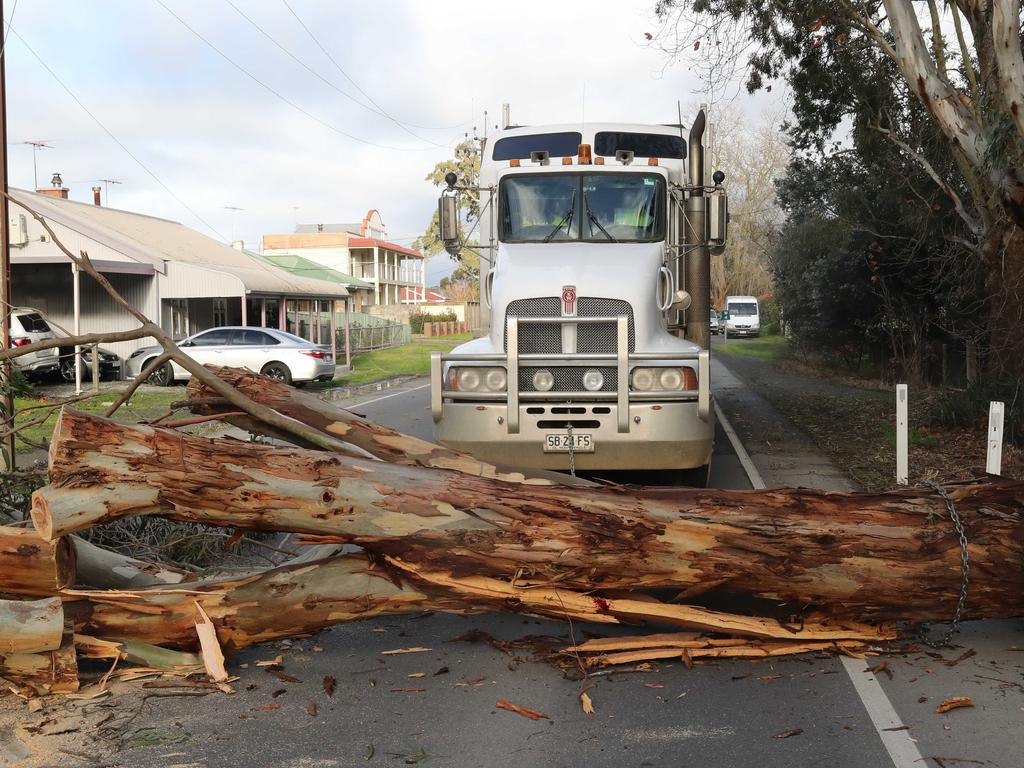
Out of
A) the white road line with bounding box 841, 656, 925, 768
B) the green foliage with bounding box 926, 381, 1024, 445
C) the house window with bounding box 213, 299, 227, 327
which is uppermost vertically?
the house window with bounding box 213, 299, 227, 327

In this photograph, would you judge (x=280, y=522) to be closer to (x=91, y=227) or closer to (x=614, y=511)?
(x=614, y=511)

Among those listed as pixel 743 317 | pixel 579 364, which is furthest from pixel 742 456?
pixel 743 317

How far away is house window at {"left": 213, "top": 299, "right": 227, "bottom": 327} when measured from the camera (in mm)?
34438

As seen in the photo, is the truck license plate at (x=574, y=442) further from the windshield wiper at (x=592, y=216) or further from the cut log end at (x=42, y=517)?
the cut log end at (x=42, y=517)

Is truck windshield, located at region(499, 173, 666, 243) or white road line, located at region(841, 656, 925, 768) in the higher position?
truck windshield, located at region(499, 173, 666, 243)

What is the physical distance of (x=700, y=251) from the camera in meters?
10.8

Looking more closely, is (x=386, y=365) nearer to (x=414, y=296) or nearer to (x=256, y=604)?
(x=256, y=604)

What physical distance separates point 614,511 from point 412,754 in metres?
1.79

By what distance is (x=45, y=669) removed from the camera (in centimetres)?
494

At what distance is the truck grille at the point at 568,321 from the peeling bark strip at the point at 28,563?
4.27 meters

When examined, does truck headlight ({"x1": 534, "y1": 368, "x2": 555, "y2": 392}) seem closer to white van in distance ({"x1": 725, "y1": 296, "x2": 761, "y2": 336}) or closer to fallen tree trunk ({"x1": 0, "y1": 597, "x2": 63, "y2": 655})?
fallen tree trunk ({"x1": 0, "y1": 597, "x2": 63, "y2": 655})

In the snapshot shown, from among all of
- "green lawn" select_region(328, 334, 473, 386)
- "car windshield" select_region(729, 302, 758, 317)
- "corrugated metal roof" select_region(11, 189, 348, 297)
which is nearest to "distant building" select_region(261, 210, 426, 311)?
"car windshield" select_region(729, 302, 758, 317)

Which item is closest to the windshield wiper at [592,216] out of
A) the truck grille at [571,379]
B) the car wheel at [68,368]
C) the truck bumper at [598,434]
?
the truck grille at [571,379]

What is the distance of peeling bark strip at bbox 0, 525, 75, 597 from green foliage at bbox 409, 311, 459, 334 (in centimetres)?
6186
